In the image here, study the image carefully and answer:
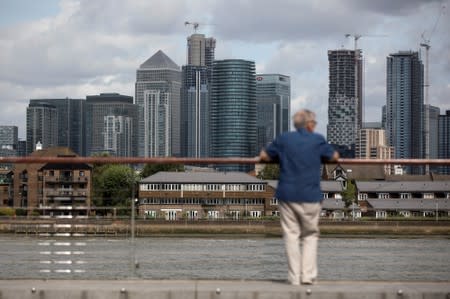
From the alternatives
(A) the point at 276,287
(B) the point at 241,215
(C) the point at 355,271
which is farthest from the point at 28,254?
(B) the point at 241,215

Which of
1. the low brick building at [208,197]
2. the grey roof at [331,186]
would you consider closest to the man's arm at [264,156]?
the low brick building at [208,197]

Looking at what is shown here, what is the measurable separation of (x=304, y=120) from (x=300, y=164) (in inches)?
16.6

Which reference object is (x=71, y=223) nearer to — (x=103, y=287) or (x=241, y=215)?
(x=103, y=287)

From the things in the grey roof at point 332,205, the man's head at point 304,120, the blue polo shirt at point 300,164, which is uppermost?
the man's head at point 304,120

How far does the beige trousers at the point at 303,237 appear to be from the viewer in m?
9.38

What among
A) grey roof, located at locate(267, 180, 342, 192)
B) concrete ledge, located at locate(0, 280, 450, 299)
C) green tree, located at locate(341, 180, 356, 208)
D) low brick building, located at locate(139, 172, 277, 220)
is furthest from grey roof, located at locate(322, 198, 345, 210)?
concrete ledge, located at locate(0, 280, 450, 299)

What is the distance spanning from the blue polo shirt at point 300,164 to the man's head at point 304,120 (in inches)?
1.8

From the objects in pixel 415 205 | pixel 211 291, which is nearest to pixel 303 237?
pixel 211 291

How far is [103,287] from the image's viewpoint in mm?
9273

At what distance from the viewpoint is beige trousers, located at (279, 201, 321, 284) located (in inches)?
369

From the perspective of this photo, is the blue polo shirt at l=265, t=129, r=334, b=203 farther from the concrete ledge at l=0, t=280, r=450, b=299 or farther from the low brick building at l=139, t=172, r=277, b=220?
the low brick building at l=139, t=172, r=277, b=220

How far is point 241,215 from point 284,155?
82.9 ft

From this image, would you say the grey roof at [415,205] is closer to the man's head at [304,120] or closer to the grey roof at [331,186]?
the man's head at [304,120]

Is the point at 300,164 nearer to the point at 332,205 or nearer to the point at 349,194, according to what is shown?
the point at 332,205
